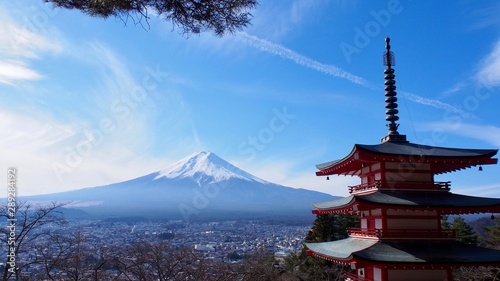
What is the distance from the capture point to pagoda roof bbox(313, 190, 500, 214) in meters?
9.19

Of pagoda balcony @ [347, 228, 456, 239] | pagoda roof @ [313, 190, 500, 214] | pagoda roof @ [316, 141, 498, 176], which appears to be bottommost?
pagoda balcony @ [347, 228, 456, 239]

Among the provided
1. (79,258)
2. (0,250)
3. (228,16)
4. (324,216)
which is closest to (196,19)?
(228,16)

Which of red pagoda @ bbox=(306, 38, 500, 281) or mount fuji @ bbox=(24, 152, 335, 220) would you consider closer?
red pagoda @ bbox=(306, 38, 500, 281)

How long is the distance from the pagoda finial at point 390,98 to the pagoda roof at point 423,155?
17.7 inches

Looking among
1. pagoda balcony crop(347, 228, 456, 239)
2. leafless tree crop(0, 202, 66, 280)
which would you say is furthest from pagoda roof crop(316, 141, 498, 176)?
leafless tree crop(0, 202, 66, 280)

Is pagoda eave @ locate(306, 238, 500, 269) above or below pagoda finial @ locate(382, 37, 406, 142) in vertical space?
below

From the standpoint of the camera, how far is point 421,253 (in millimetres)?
9008

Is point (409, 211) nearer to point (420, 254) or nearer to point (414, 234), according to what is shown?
point (414, 234)

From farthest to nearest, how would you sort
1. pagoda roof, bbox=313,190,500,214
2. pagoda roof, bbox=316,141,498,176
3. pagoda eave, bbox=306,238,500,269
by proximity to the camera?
pagoda roof, bbox=316,141,498,176 < pagoda roof, bbox=313,190,500,214 < pagoda eave, bbox=306,238,500,269

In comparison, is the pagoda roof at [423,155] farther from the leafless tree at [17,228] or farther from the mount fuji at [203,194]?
the mount fuji at [203,194]

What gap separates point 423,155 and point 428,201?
3.76 ft

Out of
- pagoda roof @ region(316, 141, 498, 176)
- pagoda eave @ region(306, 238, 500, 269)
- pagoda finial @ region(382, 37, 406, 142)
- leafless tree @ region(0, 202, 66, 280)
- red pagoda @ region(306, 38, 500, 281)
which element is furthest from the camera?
pagoda finial @ region(382, 37, 406, 142)

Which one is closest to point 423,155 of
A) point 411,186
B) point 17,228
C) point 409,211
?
point 411,186

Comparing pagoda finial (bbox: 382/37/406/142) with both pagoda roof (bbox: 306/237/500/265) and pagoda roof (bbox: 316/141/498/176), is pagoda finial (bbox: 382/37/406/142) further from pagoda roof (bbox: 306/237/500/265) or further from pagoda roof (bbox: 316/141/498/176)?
pagoda roof (bbox: 306/237/500/265)
